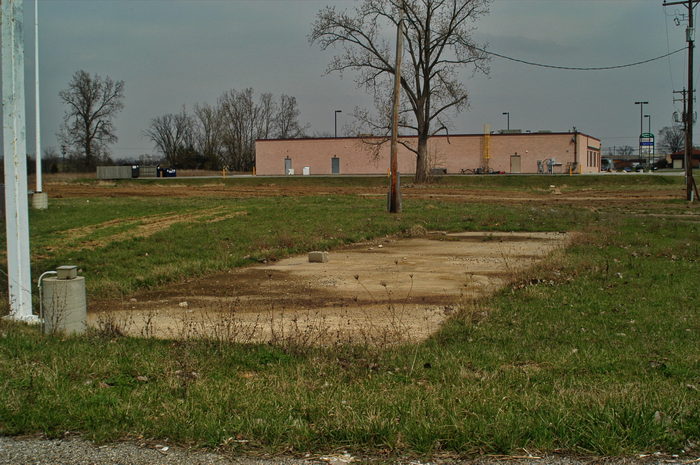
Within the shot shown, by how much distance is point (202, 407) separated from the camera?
5.06 metres

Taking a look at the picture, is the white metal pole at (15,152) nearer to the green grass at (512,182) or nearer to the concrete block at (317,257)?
the concrete block at (317,257)

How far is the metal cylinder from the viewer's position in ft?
25.4

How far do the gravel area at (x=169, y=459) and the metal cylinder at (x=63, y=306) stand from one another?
3456 millimetres

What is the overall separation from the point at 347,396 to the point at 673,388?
8.18 feet

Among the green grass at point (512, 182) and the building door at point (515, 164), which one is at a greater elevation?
the building door at point (515, 164)

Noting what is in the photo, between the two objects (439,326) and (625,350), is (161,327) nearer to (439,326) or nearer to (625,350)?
(439,326)

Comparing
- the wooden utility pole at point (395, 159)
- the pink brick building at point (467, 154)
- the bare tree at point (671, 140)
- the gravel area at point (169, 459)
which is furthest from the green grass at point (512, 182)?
the bare tree at point (671, 140)

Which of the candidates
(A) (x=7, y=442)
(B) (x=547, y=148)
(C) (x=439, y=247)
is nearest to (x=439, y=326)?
(A) (x=7, y=442)

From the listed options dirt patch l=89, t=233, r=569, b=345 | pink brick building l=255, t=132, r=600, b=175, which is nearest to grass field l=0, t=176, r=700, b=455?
dirt patch l=89, t=233, r=569, b=345

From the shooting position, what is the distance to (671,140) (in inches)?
6767

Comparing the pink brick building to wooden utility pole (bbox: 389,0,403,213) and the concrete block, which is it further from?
the concrete block

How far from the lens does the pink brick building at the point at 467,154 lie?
3115 inches

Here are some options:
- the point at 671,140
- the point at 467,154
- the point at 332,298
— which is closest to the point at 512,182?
the point at 467,154

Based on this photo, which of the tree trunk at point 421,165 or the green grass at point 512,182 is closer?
the tree trunk at point 421,165
